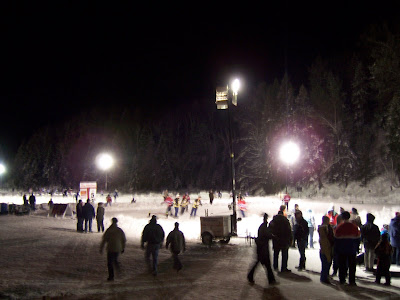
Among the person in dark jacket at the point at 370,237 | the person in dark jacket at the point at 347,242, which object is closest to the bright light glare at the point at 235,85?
the person in dark jacket at the point at 370,237

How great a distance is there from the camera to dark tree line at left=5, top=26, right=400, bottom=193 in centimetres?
4784

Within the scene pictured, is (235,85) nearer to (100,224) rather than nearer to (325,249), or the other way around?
(100,224)

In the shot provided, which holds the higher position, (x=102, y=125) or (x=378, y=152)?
(x=102, y=125)

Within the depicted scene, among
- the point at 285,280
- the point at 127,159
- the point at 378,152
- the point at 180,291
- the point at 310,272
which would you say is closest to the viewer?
the point at 180,291

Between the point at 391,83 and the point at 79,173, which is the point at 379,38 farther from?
the point at 79,173

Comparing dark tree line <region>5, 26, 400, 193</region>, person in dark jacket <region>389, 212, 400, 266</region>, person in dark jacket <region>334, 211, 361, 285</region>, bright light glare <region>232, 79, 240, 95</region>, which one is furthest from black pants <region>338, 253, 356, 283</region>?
dark tree line <region>5, 26, 400, 193</region>

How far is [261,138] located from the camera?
208 ft

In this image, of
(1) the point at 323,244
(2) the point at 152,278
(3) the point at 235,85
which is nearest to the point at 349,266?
(1) the point at 323,244

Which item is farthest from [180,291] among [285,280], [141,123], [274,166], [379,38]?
[141,123]

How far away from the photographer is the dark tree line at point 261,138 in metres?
47.8

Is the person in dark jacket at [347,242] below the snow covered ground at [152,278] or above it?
above

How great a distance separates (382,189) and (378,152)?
7919 mm

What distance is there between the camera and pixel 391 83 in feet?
136

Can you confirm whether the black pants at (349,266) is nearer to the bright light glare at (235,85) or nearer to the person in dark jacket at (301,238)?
the person in dark jacket at (301,238)
